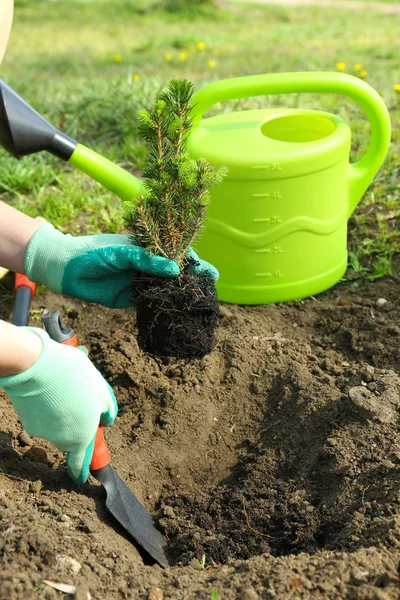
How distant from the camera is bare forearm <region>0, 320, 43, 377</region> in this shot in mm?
1822

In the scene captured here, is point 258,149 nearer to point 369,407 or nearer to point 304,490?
point 369,407

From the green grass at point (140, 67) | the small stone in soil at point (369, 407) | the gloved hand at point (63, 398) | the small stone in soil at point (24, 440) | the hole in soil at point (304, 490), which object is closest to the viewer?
the gloved hand at point (63, 398)

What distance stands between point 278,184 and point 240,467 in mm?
1152

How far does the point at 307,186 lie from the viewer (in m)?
2.95

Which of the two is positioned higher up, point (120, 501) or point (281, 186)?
point (281, 186)

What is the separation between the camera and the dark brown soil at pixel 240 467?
1.77 meters

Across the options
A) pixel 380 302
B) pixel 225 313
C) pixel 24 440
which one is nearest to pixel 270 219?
pixel 225 313

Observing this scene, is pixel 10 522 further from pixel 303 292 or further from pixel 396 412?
pixel 303 292

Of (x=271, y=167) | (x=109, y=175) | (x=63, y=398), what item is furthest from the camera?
(x=271, y=167)

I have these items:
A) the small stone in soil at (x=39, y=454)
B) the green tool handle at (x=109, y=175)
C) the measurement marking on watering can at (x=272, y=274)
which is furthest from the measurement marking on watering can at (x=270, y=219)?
the small stone in soil at (x=39, y=454)

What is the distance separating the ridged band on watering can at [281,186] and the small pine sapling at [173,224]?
666 millimetres

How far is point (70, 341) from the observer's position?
228 cm

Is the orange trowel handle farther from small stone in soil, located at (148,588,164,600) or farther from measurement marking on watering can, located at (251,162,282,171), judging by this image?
measurement marking on watering can, located at (251,162,282,171)

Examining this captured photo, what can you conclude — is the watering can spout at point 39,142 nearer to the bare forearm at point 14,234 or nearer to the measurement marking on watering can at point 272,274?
the bare forearm at point 14,234
